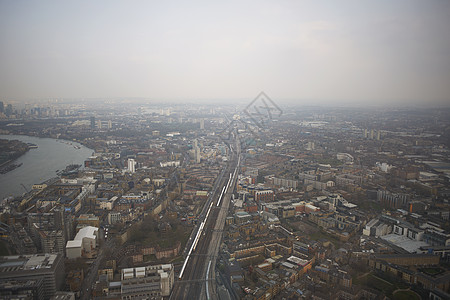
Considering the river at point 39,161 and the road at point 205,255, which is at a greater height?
the river at point 39,161

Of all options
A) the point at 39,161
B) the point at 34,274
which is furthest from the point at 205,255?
the point at 39,161

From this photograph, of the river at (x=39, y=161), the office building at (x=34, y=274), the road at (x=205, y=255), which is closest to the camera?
the office building at (x=34, y=274)

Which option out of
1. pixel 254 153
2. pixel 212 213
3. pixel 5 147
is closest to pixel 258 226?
pixel 212 213

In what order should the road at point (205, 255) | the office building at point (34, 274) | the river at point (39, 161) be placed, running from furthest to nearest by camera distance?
1. the river at point (39, 161)
2. the road at point (205, 255)
3. the office building at point (34, 274)

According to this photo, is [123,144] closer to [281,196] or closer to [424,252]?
[281,196]

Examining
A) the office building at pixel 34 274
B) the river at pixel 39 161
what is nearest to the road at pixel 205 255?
the office building at pixel 34 274

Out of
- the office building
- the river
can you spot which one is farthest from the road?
the river

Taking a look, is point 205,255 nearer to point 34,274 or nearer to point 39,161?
point 34,274

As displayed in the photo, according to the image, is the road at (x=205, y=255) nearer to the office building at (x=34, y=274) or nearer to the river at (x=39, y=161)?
the office building at (x=34, y=274)
